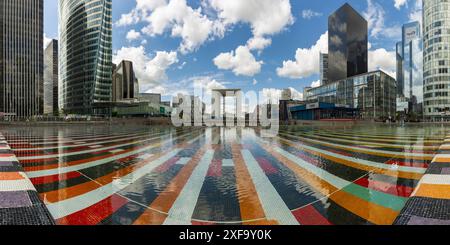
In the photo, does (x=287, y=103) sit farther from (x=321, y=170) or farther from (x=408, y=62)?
(x=408, y=62)

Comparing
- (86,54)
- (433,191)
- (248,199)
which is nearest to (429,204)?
(433,191)

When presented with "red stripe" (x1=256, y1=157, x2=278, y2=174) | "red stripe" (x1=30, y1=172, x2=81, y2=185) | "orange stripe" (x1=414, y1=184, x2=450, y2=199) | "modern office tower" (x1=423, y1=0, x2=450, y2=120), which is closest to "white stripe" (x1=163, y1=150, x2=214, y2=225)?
"red stripe" (x1=256, y1=157, x2=278, y2=174)

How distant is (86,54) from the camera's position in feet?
353

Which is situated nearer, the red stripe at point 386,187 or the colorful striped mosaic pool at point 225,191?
the colorful striped mosaic pool at point 225,191

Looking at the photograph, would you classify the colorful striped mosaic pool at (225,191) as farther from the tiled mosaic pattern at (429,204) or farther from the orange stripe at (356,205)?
the tiled mosaic pattern at (429,204)

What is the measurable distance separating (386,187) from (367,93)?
108 meters

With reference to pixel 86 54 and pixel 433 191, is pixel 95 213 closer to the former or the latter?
pixel 433 191

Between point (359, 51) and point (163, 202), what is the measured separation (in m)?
118

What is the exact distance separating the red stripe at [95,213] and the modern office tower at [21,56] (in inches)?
6109

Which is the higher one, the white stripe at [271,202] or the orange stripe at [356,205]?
the orange stripe at [356,205]

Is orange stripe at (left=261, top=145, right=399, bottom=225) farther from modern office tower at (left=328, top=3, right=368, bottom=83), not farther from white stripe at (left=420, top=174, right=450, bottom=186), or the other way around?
modern office tower at (left=328, top=3, right=368, bottom=83)

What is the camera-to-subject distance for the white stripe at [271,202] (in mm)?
3006

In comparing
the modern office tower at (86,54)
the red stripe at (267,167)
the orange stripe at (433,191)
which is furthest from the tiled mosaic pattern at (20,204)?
the modern office tower at (86,54)
